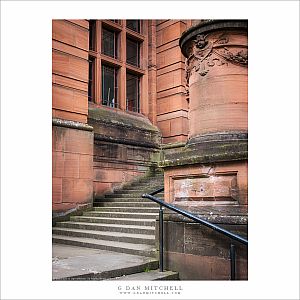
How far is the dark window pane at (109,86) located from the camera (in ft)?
38.1

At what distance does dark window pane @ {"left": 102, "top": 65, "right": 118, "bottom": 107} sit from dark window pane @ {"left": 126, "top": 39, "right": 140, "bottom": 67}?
0.74m

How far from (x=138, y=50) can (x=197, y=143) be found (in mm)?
8636

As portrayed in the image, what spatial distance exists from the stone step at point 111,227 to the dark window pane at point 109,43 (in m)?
5.95

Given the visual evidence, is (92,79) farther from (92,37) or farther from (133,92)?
(133,92)

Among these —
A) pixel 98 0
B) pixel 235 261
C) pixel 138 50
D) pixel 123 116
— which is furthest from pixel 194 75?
pixel 138 50

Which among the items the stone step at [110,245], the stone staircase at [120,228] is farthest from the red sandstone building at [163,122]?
the stone step at [110,245]

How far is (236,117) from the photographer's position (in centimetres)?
468

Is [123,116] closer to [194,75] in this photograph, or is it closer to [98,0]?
[194,75]

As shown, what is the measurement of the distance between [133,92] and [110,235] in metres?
7.02

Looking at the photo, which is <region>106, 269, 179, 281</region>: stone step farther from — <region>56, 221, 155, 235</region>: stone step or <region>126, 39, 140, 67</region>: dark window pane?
<region>126, 39, 140, 67</region>: dark window pane

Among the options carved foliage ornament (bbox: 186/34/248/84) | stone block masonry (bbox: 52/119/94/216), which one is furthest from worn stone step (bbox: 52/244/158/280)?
stone block masonry (bbox: 52/119/94/216)

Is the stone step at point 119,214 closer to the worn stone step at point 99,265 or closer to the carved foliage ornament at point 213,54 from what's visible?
the worn stone step at point 99,265

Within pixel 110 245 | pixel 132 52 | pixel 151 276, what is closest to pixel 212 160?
pixel 151 276

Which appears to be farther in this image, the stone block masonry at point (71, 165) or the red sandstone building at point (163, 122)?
the stone block masonry at point (71, 165)
